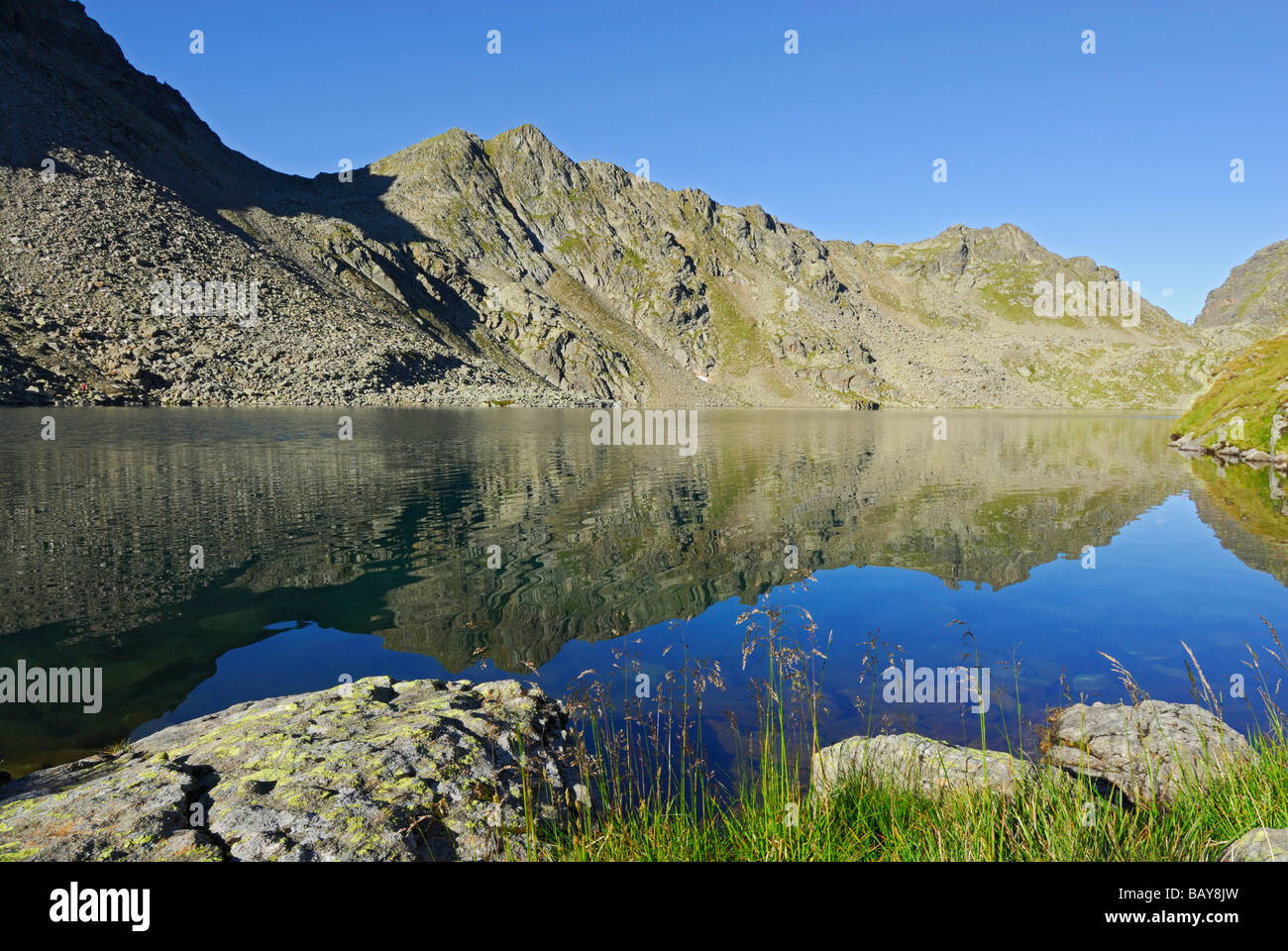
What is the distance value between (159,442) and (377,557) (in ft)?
141

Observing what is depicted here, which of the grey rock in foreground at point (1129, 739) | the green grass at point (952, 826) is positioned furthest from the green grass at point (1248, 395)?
the green grass at point (952, 826)

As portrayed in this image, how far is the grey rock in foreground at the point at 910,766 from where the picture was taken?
779 centimetres

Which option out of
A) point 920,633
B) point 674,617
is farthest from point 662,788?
point 920,633

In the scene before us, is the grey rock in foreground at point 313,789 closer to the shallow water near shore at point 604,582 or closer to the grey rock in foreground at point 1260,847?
the shallow water near shore at point 604,582

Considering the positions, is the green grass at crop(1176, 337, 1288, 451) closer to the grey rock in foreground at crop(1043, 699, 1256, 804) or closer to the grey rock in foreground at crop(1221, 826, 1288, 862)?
the grey rock in foreground at crop(1043, 699, 1256, 804)

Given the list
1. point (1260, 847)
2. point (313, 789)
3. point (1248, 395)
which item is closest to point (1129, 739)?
point (1260, 847)

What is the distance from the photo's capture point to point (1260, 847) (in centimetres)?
504

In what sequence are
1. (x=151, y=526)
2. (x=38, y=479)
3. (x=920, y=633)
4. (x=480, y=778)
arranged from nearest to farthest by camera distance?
(x=480, y=778) → (x=920, y=633) → (x=151, y=526) → (x=38, y=479)

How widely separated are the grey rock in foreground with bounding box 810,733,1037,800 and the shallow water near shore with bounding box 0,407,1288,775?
1094 millimetres

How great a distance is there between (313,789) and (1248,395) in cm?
7850

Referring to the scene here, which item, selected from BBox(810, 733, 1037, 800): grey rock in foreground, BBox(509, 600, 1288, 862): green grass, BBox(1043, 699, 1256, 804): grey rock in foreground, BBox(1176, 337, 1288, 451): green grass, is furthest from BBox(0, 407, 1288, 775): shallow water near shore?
BBox(1176, 337, 1288, 451): green grass

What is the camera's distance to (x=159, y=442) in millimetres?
52156

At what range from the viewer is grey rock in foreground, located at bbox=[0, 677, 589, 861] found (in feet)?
20.2

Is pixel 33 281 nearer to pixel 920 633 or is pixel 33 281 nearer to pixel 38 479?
pixel 38 479
